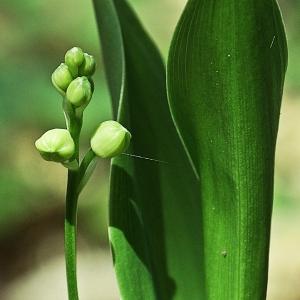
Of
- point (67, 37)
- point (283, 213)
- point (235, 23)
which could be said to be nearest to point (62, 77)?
point (235, 23)

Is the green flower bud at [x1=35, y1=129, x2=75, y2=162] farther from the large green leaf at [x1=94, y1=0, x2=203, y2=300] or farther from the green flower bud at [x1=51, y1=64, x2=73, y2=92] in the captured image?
the large green leaf at [x1=94, y1=0, x2=203, y2=300]

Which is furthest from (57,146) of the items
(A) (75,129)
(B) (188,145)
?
(B) (188,145)

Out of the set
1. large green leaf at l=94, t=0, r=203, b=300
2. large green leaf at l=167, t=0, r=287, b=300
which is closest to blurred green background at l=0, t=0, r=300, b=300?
large green leaf at l=94, t=0, r=203, b=300

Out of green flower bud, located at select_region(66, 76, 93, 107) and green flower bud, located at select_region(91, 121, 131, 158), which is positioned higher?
green flower bud, located at select_region(66, 76, 93, 107)

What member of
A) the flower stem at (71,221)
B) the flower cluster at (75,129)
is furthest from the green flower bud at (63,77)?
the flower stem at (71,221)

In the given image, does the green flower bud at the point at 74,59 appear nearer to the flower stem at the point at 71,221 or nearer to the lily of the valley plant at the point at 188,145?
the lily of the valley plant at the point at 188,145

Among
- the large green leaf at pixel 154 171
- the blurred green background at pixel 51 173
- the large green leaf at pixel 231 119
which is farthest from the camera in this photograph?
the blurred green background at pixel 51 173
